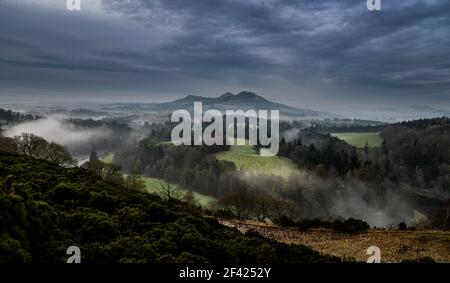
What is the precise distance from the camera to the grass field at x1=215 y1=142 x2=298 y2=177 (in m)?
178

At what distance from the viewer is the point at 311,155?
596 feet

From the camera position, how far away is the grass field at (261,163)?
178 metres

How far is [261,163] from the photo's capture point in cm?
18650

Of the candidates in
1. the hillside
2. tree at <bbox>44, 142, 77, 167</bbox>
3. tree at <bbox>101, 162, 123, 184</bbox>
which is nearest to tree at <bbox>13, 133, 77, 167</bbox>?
tree at <bbox>44, 142, 77, 167</bbox>

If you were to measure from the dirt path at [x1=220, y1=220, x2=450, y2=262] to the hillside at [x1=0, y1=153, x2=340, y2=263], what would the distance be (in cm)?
1151

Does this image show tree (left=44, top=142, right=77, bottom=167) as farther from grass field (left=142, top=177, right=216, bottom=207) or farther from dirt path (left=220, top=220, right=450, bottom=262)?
grass field (left=142, top=177, right=216, bottom=207)

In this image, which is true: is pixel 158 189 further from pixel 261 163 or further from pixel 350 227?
pixel 350 227

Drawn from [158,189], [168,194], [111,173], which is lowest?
[158,189]

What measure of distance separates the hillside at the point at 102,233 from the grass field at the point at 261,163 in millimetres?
158229

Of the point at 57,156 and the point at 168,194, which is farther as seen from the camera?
the point at 57,156

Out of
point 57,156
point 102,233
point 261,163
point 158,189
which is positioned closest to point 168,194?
point 57,156

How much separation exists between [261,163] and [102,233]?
17519 centimetres

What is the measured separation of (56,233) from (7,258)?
2500 mm
